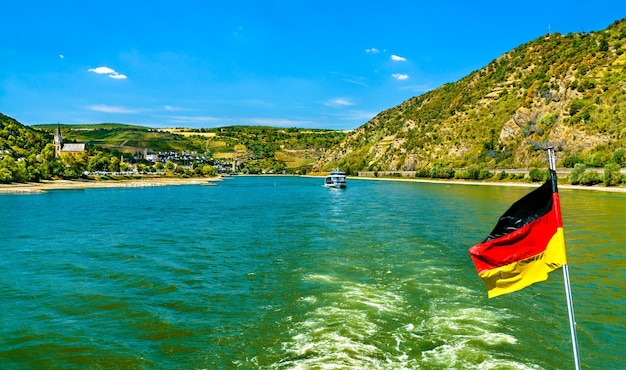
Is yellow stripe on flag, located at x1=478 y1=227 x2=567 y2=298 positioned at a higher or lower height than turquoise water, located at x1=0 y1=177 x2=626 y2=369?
higher

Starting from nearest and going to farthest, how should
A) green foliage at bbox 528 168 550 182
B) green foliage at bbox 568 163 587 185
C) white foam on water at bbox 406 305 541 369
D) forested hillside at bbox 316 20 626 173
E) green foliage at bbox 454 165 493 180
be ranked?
white foam on water at bbox 406 305 541 369
green foliage at bbox 568 163 587 185
forested hillside at bbox 316 20 626 173
green foliage at bbox 528 168 550 182
green foliage at bbox 454 165 493 180

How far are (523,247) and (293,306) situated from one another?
1033 centimetres

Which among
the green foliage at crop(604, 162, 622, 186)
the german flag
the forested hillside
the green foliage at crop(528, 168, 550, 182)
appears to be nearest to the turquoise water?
the german flag

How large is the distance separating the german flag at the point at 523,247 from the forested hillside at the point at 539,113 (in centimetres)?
10122

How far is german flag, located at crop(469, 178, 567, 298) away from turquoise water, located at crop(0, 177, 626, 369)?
4163 mm

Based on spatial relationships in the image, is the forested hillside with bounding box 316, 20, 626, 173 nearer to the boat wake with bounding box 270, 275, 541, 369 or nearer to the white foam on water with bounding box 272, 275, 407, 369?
the white foam on water with bounding box 272, 275, 407, 369

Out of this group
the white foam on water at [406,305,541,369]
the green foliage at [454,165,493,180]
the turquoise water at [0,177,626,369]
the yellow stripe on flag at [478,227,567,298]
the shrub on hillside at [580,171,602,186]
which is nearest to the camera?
the yellow stripe on flag at [478,227,567,298]

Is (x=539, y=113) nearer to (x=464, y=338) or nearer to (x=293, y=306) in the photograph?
(x=293, y=306)

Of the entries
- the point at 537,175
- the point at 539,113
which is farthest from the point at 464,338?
the point at 539,113

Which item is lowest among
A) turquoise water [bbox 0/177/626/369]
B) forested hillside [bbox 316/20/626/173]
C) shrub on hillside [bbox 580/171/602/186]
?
turquoise water [bbox 0/177/626/369]

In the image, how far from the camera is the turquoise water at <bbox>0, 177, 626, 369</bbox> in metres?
11.8

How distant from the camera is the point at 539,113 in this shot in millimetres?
127125

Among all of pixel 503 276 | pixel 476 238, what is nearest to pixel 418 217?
pixel 476 238

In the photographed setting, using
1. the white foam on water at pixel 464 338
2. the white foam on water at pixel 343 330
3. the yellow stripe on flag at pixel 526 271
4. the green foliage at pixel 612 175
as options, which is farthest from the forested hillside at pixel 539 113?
the yellow stripe on flag at pixel 526 271
